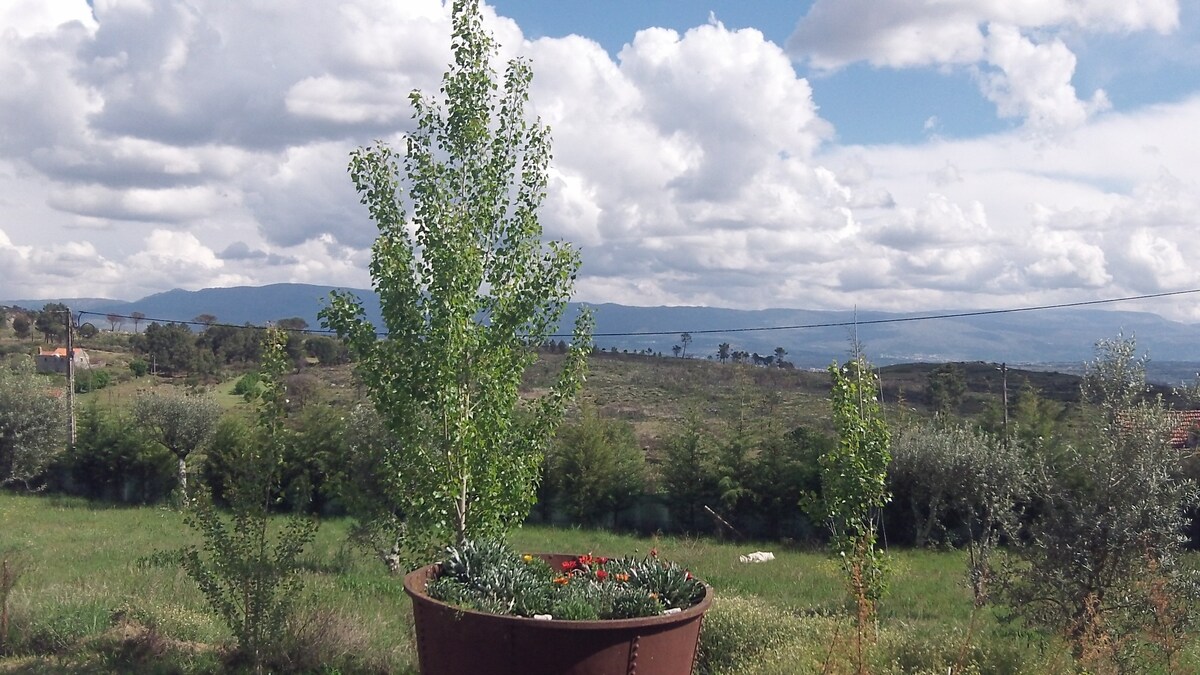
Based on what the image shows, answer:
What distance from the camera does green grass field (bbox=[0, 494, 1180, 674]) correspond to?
261 inches

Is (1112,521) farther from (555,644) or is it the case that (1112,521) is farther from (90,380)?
(90,380)

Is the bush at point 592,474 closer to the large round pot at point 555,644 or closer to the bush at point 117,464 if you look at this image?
the bush at point 117,464

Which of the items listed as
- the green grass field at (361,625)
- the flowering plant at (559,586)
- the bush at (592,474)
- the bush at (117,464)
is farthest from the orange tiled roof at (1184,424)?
the bush at (117,464)

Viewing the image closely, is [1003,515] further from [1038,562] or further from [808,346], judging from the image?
[808,346]

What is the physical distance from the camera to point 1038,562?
819cm

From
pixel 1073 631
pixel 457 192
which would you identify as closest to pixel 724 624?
pixel 1073 631

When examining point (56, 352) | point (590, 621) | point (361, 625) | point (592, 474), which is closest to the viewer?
point (590, 621)

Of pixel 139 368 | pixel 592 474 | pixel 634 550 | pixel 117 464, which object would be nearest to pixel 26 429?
pixel 117 464

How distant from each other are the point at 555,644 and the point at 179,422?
93.2 feet

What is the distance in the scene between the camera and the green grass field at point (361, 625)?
662cm

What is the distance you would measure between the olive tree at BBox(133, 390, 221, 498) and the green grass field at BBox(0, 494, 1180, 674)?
1373 cm

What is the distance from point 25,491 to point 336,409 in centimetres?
1710

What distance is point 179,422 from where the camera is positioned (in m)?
30.3

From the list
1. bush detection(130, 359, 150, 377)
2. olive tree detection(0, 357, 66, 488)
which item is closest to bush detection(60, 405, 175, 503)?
olive tree detection(0, 357, 66, 488)
